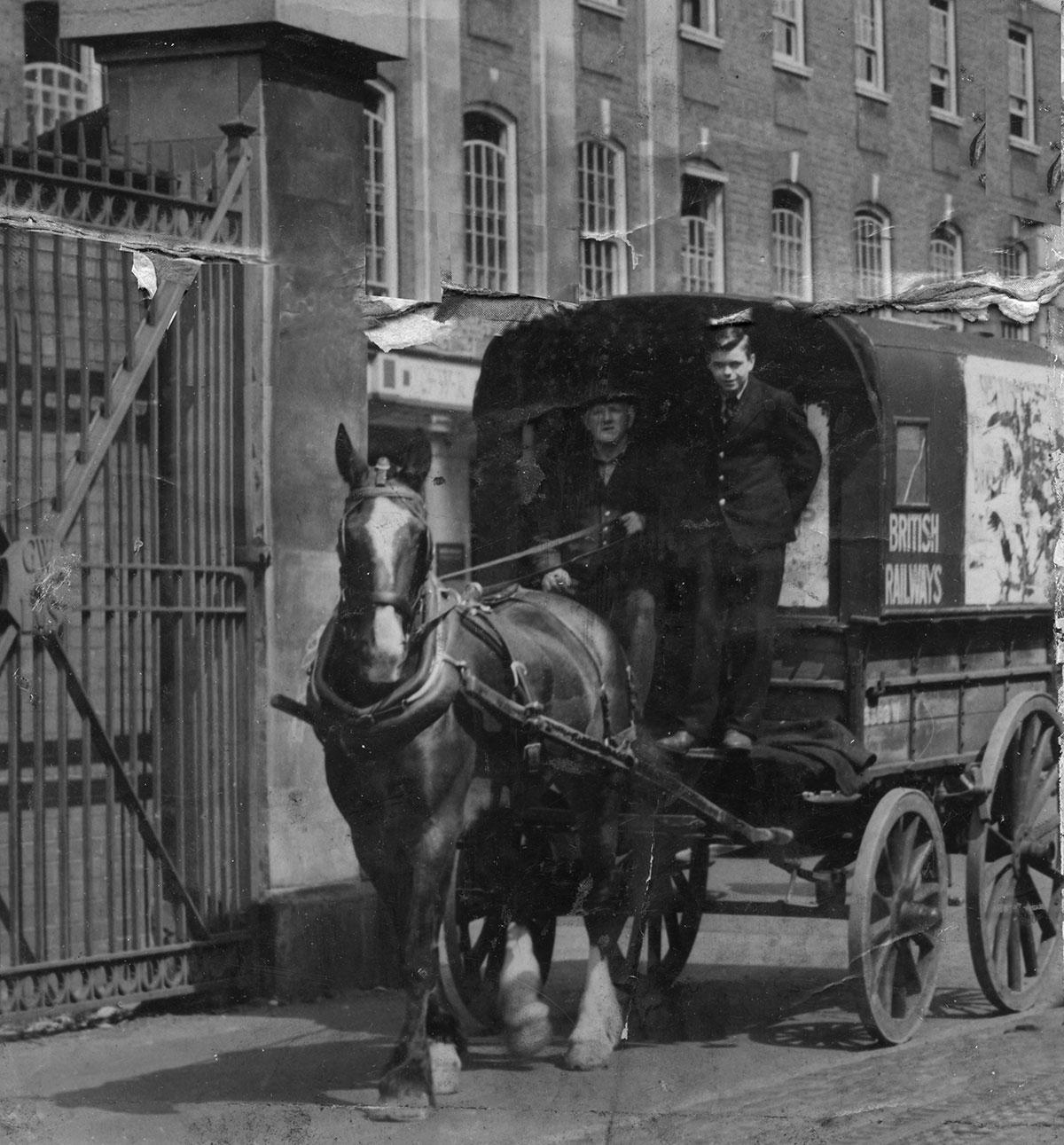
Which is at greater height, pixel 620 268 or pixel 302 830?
pixel 620 268

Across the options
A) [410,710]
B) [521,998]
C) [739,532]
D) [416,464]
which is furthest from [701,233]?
[521,998]

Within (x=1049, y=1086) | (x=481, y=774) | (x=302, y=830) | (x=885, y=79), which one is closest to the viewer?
(x=481, y=774)

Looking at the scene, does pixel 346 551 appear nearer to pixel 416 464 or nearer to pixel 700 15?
pixel 416 464

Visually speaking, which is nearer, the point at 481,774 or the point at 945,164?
the point at 481,774

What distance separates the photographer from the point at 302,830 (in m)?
6.37

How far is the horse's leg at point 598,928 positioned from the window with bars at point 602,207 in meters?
1.67

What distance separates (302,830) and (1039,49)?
376 cm

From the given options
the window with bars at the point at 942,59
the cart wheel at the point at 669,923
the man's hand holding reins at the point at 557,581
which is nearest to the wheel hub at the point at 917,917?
the cart wheel at the point at 669,923

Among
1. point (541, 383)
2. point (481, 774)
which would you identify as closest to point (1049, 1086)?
point (481, 774)

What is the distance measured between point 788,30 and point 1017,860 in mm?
3034

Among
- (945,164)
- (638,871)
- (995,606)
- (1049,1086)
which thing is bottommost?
(1049,1086)

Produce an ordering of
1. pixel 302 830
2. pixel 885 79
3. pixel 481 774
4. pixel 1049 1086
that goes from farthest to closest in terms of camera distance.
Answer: pixel 885 79 < pixel 1049 1086 < pixel 302 830 < pixel 481 774

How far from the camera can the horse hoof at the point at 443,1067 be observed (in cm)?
582

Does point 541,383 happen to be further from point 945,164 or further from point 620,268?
point 945,164
